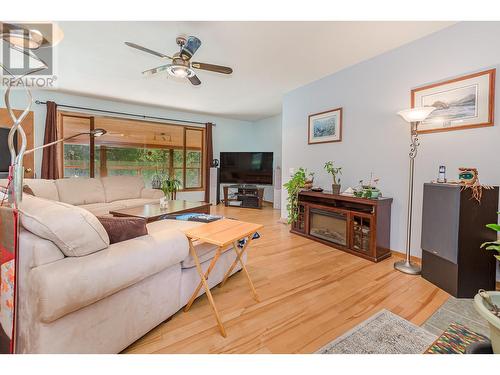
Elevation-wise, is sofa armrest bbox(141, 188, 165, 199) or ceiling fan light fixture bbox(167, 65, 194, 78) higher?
ceiling fan light fixture bbox(167, 65, 194, 78)

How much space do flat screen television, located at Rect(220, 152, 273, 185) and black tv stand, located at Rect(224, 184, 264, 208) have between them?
0.16m

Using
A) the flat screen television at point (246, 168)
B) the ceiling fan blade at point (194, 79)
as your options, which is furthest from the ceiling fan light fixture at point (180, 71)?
the flat screen television at point (246, 168)

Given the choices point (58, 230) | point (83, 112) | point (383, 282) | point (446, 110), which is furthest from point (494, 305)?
point (83, 112)

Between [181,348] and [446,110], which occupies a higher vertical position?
[446,110]

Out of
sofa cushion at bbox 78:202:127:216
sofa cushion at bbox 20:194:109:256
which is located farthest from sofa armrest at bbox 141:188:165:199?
sofa cushion at bbox 20:194:109:256

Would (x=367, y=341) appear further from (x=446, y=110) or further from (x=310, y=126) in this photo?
(x=310, y=126)

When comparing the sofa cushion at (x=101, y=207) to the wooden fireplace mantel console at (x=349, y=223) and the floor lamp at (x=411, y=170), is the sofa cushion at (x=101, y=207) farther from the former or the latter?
the floor lamp at (x=411, y=170)

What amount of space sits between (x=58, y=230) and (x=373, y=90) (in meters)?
3.45

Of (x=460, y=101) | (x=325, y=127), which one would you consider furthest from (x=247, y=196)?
(x=460, y=101)

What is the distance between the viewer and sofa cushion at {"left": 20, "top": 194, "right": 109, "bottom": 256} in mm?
1066

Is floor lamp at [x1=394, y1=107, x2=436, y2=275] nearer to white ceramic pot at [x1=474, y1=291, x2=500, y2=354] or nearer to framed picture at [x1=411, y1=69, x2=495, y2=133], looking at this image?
framed picture at [x1=411, y1=69, x2=495, y2=133]

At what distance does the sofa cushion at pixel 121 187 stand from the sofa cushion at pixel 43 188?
0.69m

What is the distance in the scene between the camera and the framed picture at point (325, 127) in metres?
3.46

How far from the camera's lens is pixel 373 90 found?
2996 millimetres
